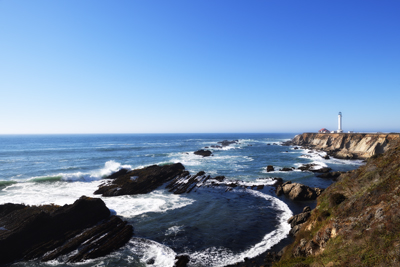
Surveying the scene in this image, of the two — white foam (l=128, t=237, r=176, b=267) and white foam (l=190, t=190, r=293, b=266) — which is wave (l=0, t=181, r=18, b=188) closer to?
white foam (l=128, t=237, r=176, b=267)

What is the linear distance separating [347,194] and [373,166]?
11.9 feet

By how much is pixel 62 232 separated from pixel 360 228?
23.6 meters

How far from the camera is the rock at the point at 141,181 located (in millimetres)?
31234

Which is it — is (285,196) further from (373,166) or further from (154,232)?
(154,232)

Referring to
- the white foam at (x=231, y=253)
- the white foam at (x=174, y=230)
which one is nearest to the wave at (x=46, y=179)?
the white foam at (x=174, y=230)

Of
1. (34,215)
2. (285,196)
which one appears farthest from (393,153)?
(34,215)

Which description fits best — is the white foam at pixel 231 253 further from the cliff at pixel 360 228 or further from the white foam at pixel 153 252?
the cliff at pixel 360 228

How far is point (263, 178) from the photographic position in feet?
126

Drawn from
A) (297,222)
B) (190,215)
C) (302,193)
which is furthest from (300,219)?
(190,215)

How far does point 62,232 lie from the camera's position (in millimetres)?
18484

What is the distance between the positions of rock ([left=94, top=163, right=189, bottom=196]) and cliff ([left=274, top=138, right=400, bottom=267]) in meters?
24.8

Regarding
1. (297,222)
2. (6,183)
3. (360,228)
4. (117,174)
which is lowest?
(6,183)

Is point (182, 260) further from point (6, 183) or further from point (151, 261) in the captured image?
point (6, 183)

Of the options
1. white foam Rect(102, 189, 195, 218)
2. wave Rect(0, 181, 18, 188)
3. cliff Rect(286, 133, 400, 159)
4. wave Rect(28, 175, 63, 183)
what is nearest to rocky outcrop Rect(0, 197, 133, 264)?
white foam Rect(102, 189, 195, 218)
